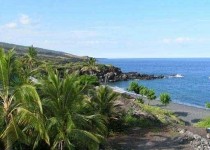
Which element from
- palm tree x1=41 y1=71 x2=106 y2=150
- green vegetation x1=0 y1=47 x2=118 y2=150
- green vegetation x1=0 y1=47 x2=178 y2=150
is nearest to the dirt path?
green vegetation x1=0 y1=47 x2=178 y2=150

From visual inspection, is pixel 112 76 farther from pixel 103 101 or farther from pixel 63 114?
pixel 63 114

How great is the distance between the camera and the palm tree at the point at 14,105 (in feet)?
Result: 78.6

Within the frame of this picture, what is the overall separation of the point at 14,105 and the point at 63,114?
357cm

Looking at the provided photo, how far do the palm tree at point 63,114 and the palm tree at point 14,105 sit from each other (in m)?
1.10

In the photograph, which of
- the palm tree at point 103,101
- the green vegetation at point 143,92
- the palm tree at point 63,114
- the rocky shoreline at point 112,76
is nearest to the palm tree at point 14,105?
the palm tree at point 63,114

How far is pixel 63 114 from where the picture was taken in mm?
26828

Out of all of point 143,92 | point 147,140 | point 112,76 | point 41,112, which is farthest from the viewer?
point 112,76

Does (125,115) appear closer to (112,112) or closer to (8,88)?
(112,112)

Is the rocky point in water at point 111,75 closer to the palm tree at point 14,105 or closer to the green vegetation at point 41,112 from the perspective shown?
the green vegetation at point 41,112

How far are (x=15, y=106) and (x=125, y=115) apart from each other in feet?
61.2

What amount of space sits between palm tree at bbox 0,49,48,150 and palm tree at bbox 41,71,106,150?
43.4 inches

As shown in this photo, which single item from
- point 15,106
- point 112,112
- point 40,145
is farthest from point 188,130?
point 15,106

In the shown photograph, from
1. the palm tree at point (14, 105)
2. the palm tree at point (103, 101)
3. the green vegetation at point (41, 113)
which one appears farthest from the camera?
the palm tree at point (103, 101)

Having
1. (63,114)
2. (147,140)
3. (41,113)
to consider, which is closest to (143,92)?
(147,140)
